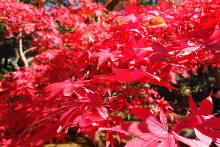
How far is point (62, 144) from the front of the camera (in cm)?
461

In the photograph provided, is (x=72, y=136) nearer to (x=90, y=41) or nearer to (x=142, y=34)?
(x=90, y=41)

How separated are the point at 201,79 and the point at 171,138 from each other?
967 cm

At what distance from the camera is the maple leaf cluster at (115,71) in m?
0.81

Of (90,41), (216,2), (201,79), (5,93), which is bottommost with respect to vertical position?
(201,79)

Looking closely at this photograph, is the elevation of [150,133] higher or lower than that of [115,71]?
lower

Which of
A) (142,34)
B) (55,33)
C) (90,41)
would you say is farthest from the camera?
(55,33)

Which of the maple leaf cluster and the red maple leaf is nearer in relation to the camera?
the red maple leaf

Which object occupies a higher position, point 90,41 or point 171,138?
point 90,41

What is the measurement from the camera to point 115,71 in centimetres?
86

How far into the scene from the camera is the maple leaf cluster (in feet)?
2.65

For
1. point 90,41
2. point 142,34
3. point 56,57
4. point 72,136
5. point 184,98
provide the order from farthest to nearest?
point 184,98 → point 72,136 → point 56,57 → point 90,41 → point 142,34

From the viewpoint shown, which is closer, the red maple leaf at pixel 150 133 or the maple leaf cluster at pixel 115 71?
the red maple leaf at pixel 150 133

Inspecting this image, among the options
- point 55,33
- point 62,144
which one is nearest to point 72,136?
point 62,144

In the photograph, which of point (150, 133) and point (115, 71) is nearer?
point (150, 133)
